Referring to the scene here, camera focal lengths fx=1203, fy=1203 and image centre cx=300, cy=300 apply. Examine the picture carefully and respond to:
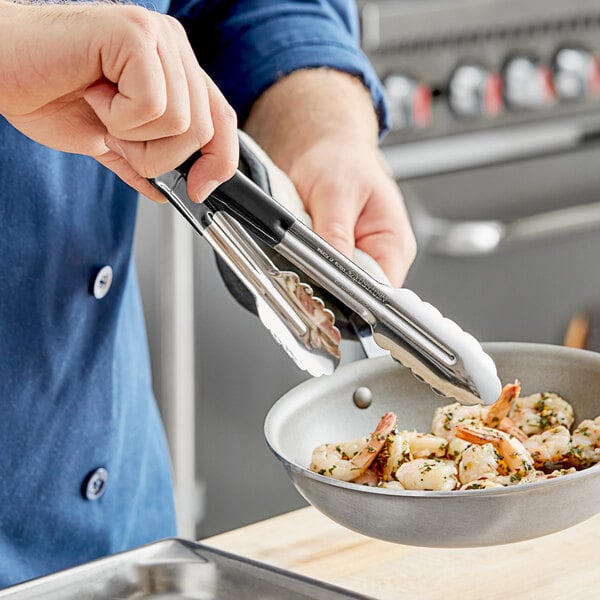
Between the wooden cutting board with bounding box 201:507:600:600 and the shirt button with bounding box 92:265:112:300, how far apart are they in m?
0.24

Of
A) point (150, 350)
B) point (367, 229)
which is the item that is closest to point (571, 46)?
point (150, 350)

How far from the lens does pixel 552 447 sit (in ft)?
2.90

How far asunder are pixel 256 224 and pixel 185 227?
101 centimetres

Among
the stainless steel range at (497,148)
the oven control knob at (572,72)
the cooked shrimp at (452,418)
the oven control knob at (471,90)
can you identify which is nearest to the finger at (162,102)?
the cooked shrimp at (452,418)

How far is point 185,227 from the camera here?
179 cm

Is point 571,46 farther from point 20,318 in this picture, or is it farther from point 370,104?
point 20,318

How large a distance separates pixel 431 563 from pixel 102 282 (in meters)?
0.39

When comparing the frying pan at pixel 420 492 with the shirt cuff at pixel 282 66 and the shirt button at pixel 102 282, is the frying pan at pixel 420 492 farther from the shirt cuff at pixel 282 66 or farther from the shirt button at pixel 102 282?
the shirt cuff at pixel 282 66

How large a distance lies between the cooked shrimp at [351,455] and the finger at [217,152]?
23 cm

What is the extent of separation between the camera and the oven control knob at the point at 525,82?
201 cm

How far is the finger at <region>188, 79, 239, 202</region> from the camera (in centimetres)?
75

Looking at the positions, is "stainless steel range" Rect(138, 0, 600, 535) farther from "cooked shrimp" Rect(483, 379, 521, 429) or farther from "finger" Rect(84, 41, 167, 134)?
"finger" Rect(84, 41, 167, 134)

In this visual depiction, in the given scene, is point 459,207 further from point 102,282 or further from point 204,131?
point 204,131

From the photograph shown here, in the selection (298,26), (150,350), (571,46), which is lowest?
(150,350)
